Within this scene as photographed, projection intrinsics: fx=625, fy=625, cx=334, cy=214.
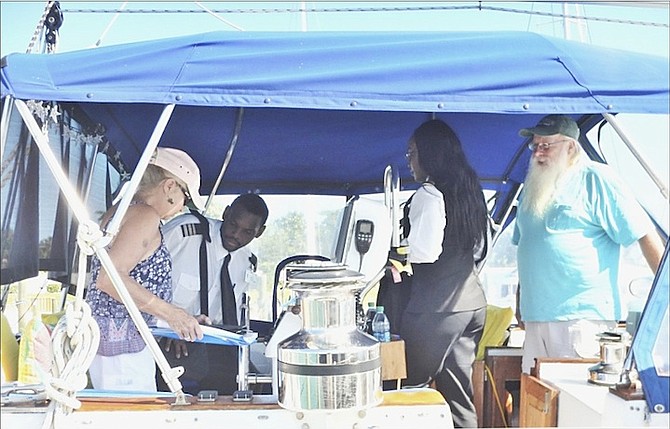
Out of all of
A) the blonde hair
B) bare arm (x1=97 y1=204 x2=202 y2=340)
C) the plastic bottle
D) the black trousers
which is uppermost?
the blonde hair

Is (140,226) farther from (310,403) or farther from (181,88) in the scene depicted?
(310,403)

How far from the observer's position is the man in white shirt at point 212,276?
9.26 feet

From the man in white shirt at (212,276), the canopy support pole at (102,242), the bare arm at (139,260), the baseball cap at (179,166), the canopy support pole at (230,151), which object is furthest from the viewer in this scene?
the canopy support pole at (230,151)

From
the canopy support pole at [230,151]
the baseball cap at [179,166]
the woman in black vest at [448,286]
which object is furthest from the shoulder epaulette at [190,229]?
the woman in black vest at [448,286]

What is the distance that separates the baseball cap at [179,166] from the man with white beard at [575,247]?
1.35 metres

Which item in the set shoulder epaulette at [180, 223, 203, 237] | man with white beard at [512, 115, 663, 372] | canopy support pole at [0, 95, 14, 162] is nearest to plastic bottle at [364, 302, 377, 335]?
man with white beard at [512, 115, 663, 372]

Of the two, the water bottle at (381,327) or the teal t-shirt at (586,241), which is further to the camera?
the water bottle at (381,327)

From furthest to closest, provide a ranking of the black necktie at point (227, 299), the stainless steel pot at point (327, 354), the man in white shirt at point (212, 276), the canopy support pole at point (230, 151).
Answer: the canopy support pole at point (230, 151) < the black necktie at point (227, 299) < the man in white shirt at point (212, 276) < the stainless steel pot at point (327, 354)

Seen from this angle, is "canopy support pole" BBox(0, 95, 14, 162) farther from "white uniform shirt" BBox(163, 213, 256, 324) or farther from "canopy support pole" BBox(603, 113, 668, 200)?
"canopy support pole" BBox(603, 113, 668, 200)

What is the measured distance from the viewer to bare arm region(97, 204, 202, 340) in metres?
2.11

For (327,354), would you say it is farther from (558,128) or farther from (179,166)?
(558,128)

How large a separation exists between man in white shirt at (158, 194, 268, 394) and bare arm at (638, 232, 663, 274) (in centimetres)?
175

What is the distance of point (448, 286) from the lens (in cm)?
246

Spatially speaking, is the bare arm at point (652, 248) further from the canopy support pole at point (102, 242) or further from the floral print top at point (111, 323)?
the floral print top at point (111, 323)
